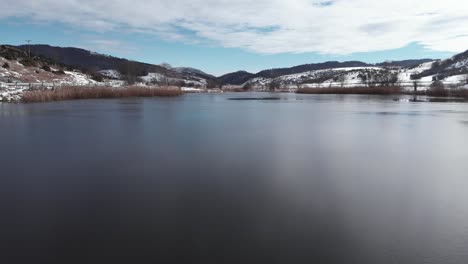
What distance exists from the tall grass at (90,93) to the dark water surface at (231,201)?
1636 centimetres

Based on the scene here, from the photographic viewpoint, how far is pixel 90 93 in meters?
30.6

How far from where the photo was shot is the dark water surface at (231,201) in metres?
3.51

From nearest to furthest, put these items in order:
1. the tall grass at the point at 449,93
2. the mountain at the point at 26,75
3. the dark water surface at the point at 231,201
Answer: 1. the dark water surface at the point at 231,201
2. the mountain at the point at 26,75
3. the tall grass at the point at 449,93

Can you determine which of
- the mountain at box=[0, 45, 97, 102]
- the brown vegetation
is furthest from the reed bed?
the mountain at box=[0, 45, 97, 102]

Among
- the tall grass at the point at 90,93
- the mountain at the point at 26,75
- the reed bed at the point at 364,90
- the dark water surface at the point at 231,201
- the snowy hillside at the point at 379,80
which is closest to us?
the dark water surface at the point at 231,201

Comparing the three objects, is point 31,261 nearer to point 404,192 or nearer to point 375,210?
point 375,210

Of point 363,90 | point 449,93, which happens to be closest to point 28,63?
point 363,90

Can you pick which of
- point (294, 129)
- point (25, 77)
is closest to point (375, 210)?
point (294, 129)

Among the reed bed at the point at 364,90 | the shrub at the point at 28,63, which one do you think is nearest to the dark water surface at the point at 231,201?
the shrub at the point at 28,63

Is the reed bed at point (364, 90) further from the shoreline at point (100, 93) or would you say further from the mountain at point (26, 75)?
the mountain at point (26, 75)

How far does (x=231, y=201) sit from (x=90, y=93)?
28.5 metres

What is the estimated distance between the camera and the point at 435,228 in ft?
13.3

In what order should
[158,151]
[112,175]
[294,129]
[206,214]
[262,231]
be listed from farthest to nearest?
[294,129] → [158,151] → [112,175] → [206,214] → [262,231]

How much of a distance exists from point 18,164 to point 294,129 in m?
8.07
